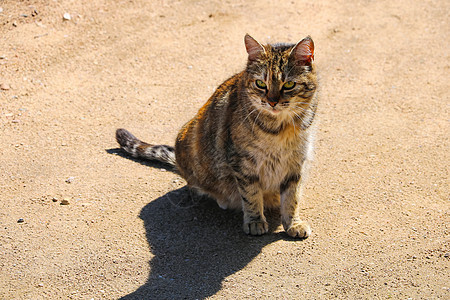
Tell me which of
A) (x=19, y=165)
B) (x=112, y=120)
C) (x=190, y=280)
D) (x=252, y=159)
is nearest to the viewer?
(x=190, y=280)

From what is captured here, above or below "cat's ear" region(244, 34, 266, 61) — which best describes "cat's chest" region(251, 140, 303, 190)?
below

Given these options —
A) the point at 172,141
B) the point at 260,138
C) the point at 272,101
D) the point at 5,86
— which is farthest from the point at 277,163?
the point at 5,86

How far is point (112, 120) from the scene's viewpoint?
636 centimetres

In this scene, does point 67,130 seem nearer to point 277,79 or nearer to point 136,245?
point 136,245

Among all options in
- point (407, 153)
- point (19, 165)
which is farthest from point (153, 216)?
point (407, 153)

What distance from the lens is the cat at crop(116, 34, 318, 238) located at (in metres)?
4.19

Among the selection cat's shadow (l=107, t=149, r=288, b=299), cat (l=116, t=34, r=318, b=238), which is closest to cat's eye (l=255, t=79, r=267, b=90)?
cat (l=116, t=34, r=318, b=238)

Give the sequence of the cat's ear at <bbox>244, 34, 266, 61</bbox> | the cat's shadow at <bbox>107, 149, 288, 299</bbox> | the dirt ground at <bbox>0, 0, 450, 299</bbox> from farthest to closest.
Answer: the cat's ear at <bbox>244, 34, 266, 61</bbox>, the dirt ground at <bbox>0, 0, 450, 299</bbox>, the cat's shadow at <bbox>107, 149, 288, 299</bbox>

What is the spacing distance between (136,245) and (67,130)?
2193mm

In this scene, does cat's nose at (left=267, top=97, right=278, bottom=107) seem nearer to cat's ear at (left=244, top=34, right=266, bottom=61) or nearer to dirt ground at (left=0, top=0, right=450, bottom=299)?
cat's ear at (left=244, top=34, right=266, bottom=61)

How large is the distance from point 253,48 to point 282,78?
0.39 m

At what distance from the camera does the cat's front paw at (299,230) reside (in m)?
4.54

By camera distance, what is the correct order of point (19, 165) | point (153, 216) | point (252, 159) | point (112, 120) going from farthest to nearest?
point (112, 120) < point (19, 165) < point (153, 216) < point (252, 159)

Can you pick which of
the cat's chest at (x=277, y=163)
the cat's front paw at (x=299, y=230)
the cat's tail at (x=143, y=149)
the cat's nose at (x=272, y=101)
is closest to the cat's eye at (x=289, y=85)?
the cat's nose at (x=272, y=101)
